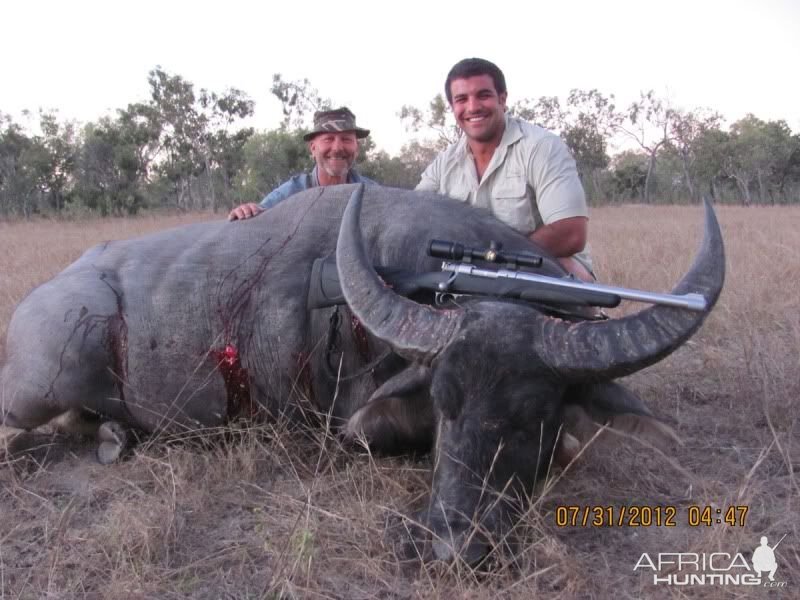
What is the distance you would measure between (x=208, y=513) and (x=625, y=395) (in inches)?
75.2

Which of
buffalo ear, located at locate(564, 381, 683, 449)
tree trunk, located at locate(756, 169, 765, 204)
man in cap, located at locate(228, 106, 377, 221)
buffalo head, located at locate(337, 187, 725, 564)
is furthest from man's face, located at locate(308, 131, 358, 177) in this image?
tree trunk, located at locate(756, 169, 765, 204)

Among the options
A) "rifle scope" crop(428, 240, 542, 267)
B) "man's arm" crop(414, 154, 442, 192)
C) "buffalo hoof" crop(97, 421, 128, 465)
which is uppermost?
"man's arm" crop(414, 154, 442, 192)

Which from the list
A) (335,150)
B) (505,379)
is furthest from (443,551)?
(335,150)

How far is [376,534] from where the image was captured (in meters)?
2.91

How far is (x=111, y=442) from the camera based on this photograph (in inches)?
162

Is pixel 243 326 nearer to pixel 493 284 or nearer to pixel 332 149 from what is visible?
pixel 493 284

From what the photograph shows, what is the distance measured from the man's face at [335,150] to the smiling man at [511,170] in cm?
148

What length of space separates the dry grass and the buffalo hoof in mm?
97

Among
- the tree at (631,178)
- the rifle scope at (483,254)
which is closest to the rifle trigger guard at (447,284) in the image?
the rifle scope at (483,254)

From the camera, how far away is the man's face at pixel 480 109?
4660 mm

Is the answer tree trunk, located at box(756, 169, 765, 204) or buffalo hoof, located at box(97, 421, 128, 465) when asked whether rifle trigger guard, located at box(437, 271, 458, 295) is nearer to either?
buffalo hoof, located at box(97, 421, 128, 465)

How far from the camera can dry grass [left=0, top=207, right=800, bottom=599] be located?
2.61 meters

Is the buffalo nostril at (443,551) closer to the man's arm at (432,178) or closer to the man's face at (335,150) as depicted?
the man's arm at (432,178)

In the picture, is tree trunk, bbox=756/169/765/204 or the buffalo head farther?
tree trunk, bbox=756/169/765/204
